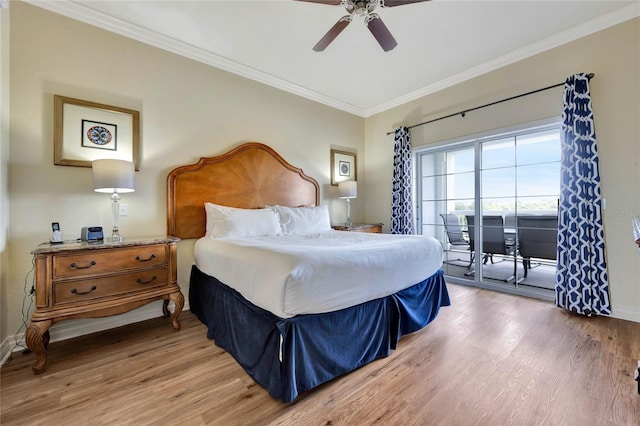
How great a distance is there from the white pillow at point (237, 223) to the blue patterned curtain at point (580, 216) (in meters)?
3.09

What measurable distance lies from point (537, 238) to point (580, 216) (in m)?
0.63

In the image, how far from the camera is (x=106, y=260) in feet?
6.74

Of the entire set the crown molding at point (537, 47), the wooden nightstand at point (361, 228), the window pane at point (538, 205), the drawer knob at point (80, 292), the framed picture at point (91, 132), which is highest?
the crown molding at point (537, 47)

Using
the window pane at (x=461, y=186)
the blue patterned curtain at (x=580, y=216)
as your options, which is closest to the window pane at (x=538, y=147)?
the blue patterned curtain at (x=580, y=216)

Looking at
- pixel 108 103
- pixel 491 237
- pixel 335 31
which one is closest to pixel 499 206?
pixel 491 237

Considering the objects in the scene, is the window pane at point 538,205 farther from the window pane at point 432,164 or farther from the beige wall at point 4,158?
the beige wall at point 4,158

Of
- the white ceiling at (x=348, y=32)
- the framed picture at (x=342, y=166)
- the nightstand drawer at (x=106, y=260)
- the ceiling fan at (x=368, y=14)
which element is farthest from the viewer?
the framed picture at (x=342, y=166)

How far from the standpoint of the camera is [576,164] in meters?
2.71

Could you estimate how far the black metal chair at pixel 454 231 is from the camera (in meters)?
3.90

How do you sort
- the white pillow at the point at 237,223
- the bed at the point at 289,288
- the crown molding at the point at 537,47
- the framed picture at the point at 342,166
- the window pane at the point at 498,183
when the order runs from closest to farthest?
the bed at the point at 289,288, the crown molding at the point at 537,47, the white pillow at the point at 237,223, the window pane at the point at 498,183, the framed picture at the point at 342,166

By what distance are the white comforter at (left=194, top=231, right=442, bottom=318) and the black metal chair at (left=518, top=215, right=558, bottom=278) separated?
6.09 feet

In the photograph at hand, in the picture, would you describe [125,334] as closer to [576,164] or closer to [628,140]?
[576,164]

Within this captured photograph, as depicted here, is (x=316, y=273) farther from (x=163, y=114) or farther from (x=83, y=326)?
(x=163, y=114)

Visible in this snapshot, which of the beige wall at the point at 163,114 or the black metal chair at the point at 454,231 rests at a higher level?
the beige wall at the point at 163,114
